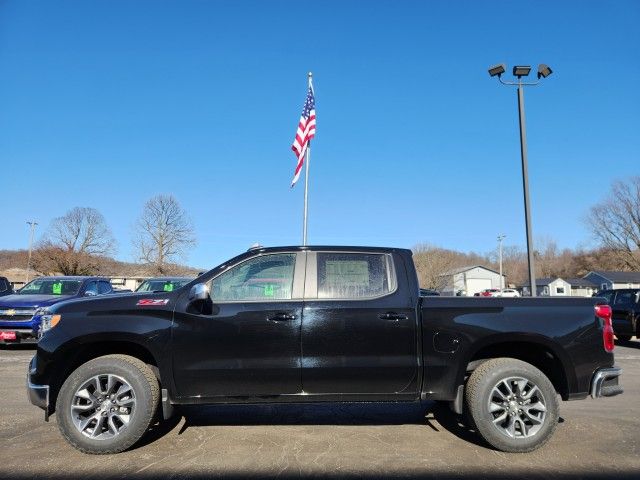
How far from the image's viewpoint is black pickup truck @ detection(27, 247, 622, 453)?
14.6ft

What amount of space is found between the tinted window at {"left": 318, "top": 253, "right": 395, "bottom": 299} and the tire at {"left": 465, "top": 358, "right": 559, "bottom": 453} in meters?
1.25

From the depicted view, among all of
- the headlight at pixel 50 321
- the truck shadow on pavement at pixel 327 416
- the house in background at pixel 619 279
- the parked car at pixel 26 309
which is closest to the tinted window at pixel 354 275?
the truck shadow on pavement at pixel 327 416

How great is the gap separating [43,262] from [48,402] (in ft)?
208

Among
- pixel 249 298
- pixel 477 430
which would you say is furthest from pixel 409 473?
pixel 249 298

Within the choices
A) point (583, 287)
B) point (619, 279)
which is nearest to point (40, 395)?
point (619, 279)

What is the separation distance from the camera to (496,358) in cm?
475

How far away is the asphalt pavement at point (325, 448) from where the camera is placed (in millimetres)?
3977

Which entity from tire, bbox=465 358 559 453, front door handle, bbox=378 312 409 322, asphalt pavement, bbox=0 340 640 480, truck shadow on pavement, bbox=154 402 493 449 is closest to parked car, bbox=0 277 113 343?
asphalt pavement, bbox=0 340 640 480

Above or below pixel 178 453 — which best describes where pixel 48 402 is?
above

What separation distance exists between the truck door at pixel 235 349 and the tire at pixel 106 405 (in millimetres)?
343

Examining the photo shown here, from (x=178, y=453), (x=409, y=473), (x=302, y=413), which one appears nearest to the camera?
(x=409, y=473)

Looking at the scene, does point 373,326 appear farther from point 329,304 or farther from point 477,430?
point 477,430

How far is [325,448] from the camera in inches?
179

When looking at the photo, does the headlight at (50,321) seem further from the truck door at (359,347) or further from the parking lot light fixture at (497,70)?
the parking lot light fixture at (497,70)
